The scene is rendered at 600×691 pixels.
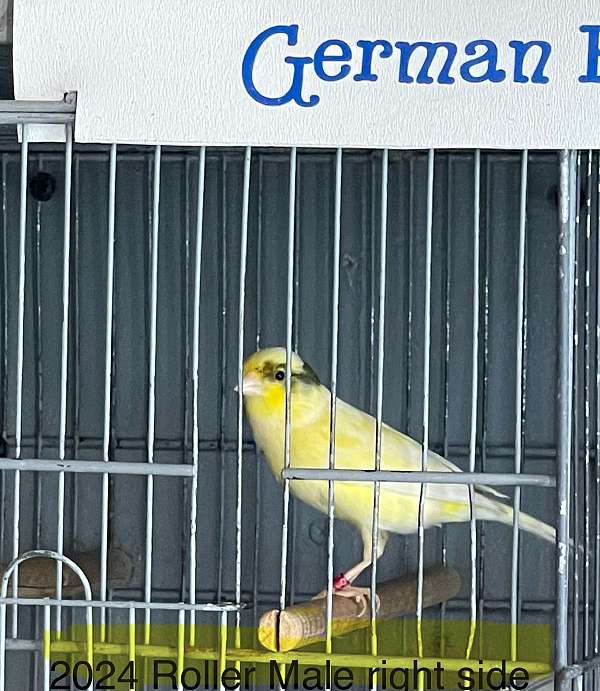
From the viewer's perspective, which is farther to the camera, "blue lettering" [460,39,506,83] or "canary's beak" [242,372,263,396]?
"canary's beak" [242,372,263,396]

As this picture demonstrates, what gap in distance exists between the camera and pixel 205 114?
0.83 metres

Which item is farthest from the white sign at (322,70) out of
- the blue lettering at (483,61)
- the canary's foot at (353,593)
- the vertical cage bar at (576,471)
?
the canary's foot at (353,593)

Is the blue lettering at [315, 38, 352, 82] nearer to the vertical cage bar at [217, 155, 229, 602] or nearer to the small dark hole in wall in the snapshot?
the vertical cage bar at [217, 155, 229, 602]

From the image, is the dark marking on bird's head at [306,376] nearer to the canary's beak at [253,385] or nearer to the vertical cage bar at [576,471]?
the canary's beak at [253,385]

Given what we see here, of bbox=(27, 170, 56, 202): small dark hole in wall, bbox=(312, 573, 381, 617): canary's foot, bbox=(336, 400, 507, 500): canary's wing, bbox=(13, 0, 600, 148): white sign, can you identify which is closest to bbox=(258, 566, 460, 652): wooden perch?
bbox=(312, 573, 381, 617): canary's foot

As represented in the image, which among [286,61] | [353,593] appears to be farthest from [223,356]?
[286,61]

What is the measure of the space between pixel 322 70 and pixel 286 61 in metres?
0.03

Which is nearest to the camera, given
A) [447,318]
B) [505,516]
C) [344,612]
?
[344,612]

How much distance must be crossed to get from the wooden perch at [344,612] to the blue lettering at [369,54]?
1.33ft

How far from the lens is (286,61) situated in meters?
0.81

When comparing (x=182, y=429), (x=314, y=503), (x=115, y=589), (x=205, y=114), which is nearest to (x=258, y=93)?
(x=205, y=114)

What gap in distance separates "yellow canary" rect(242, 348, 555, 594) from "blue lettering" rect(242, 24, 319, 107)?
30cm

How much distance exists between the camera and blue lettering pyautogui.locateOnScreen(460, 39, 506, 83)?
0.81 meters

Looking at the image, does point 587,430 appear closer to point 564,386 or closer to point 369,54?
point 564,386
